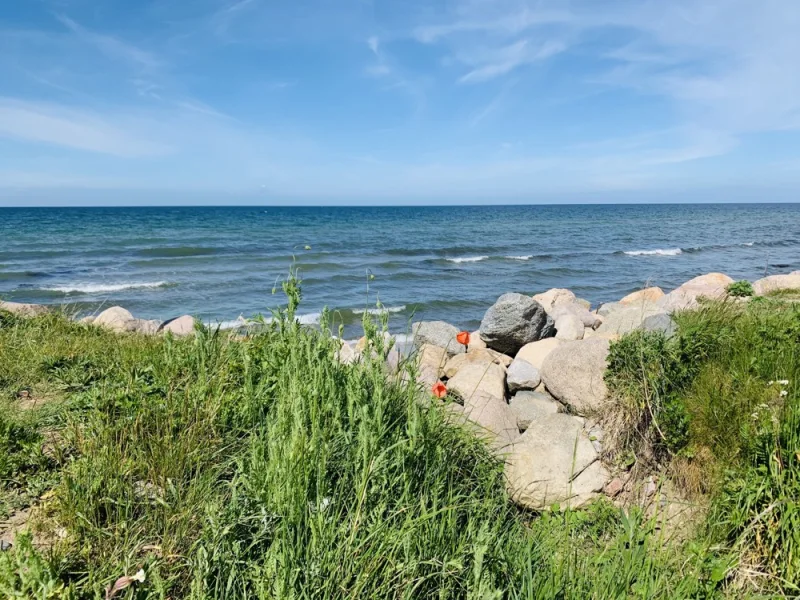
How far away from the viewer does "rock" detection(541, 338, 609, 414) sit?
6016 millimetres

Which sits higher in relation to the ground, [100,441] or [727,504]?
[100,441]

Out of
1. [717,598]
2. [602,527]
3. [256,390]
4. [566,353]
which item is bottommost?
[602,527]

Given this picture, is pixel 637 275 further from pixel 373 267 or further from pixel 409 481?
pixel 409 481

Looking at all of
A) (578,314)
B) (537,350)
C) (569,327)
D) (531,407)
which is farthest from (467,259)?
(531,407)

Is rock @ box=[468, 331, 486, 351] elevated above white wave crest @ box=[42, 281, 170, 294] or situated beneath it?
situated beneath

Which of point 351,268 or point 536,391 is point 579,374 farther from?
point 351,268

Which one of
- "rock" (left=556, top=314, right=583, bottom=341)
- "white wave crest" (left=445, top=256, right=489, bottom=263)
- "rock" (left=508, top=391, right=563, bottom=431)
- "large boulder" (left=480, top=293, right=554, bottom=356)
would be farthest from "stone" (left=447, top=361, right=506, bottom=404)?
"white wave crest" (left=445, top=256, right=489, bottom=263)

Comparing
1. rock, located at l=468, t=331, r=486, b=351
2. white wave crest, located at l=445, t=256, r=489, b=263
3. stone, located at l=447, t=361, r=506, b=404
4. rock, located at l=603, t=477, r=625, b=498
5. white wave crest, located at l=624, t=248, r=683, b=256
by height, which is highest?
white wave crest, located at l=624, t=248, r=683, b=256

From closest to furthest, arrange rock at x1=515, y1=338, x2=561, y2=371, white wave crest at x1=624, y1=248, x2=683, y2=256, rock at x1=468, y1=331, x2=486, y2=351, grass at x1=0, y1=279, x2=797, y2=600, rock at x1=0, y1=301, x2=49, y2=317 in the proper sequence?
grass at x1=0, y1=279, x2=797, y2=600 → rock at x1=0, y1=301, x2=49, y2=317 → rock at x1=515, y1=338, x2=561, y2=371 → rock at x1=468, y1=331, x2=486, y2=351 → white wave crest at x1=624, y1=248, x2=683, y2=256

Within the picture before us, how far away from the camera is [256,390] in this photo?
147 inches

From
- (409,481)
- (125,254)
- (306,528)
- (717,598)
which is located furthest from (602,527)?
(125,254)

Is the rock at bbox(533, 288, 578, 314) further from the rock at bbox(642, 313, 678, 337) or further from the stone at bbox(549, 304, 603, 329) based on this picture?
the rock at bbox(642, 313, 678, 337)

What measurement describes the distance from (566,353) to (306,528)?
484cm

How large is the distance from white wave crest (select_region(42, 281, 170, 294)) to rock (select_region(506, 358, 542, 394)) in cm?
1547
